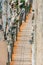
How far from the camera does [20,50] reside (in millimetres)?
11125

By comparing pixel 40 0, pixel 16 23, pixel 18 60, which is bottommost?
pixel 18 60

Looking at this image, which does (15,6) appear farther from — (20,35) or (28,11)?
(20,35)

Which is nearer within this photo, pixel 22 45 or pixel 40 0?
pixel 40 0

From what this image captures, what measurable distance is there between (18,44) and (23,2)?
13.2 ft

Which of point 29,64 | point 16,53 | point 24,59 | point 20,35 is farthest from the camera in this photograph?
point 20,35

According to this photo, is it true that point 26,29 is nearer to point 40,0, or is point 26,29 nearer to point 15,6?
point 15,6

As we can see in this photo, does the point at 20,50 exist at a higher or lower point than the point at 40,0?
lower

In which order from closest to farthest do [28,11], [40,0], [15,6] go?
[40,0]
[28,11]
[15,6]

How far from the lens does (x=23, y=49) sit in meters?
11.0

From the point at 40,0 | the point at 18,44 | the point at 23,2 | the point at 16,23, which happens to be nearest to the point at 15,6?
the point at 23,2

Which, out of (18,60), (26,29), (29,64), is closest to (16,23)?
(26,29)

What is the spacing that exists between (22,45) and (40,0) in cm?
746

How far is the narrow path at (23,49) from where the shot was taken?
10195 millimetres

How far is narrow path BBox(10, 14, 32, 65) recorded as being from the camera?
401 inches
